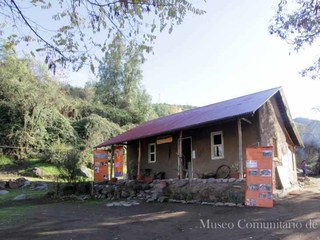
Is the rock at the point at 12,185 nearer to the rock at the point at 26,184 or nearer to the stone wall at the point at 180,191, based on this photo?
the rock at the point at 26,184

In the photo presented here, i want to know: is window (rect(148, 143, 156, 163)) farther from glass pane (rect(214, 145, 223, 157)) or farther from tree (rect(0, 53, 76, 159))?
tree (rect(0, 53, 76, 159))

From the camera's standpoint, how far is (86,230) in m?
8.59

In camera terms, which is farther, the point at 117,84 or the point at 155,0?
the point at 117,84

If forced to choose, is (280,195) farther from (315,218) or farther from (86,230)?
(86,230)

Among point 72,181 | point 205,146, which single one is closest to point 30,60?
point 72,181

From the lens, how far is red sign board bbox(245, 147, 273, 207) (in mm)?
11398

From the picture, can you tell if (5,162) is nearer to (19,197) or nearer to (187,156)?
(19,197)

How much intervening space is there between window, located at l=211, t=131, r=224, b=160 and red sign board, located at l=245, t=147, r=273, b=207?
4230 millimetres

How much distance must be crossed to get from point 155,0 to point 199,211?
7986mm

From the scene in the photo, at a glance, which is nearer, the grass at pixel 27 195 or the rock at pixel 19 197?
the rock at pixel 19 197

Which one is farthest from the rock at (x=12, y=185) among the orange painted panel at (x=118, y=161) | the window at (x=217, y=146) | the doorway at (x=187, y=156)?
the window at (x=217, y=146)

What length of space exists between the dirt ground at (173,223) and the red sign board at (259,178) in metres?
0.46

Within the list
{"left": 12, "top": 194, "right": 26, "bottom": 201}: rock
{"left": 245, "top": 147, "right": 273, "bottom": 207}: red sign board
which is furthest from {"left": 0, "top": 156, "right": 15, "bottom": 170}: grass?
{"left": 245, "top": 147, "right": 273, "bottom": 207}: red sign board

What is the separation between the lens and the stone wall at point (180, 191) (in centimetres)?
1252
